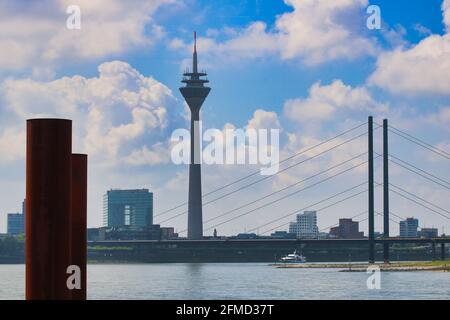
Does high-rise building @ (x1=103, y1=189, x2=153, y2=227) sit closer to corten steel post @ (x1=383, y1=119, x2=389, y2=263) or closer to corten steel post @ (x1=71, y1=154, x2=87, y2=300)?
corten steel post @ (x1=383, y1=119, x2=389, y2=263)

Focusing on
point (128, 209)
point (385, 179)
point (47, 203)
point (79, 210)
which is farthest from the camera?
point (128, 209)

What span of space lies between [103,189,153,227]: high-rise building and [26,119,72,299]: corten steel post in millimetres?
170564

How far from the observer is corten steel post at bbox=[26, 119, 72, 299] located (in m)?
9.62

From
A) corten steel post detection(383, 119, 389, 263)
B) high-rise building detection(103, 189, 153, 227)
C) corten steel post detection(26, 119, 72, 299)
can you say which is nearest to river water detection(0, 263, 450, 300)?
corten steel post detection(383, 119, 389, 263)

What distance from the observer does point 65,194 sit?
32.1ft

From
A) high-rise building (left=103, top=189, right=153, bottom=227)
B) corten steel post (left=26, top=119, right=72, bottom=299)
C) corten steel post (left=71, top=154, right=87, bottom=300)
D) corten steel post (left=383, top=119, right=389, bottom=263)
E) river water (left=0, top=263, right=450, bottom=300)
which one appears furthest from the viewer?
high-rise building (left=103, top=189, right=153, bottom=227)

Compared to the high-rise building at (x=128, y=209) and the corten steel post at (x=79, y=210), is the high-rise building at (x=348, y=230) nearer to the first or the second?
the high-rise building at (x=128, y=209)

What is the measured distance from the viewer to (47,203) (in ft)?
31.7

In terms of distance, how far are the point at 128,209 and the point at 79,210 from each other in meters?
174

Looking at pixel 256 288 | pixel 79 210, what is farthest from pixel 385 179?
pixel 79 210

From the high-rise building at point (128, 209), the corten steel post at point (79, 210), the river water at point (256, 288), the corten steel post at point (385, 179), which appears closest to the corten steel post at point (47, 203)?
the corten steel post at point (79, 210)

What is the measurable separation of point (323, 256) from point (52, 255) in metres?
176

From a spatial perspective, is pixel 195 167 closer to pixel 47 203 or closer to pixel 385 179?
pixel 385 179
